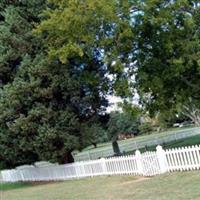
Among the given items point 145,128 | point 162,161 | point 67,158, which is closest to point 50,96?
point 67,158

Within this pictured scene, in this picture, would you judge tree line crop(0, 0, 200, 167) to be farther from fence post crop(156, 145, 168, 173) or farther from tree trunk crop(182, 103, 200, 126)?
tree trunk crop(182, 103, 200, 126)

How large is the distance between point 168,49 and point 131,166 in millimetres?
4564

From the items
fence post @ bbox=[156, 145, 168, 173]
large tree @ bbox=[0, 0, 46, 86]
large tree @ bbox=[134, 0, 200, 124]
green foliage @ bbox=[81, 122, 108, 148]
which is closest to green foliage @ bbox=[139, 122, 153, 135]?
green foliage @ bbox=[81, 122, 108, 148]

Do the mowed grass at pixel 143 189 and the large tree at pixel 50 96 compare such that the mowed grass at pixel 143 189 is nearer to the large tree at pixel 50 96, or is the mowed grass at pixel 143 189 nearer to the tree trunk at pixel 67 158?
the large tree at pixel 50 96

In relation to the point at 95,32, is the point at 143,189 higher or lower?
lower

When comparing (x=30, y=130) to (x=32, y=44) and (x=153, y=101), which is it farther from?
(x=153, y=101)

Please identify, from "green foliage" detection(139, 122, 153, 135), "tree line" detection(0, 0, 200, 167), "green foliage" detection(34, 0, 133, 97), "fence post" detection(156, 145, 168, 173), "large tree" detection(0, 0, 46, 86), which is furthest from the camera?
"green foliage" detection(139, 122, 153, 135)

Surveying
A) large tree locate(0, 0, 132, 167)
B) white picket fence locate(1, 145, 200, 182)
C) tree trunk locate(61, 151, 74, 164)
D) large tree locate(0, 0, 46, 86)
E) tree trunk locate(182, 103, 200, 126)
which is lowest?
white picket fence locate(1, 145, 200, 182)

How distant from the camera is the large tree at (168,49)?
714 inches

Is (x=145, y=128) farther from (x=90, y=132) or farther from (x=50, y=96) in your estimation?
(x=50, y=96)

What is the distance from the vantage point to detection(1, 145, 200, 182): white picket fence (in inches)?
621

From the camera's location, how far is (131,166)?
1841 centimetres

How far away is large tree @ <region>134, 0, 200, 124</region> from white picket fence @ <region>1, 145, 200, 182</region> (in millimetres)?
3069

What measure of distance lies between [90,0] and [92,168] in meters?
7.25
